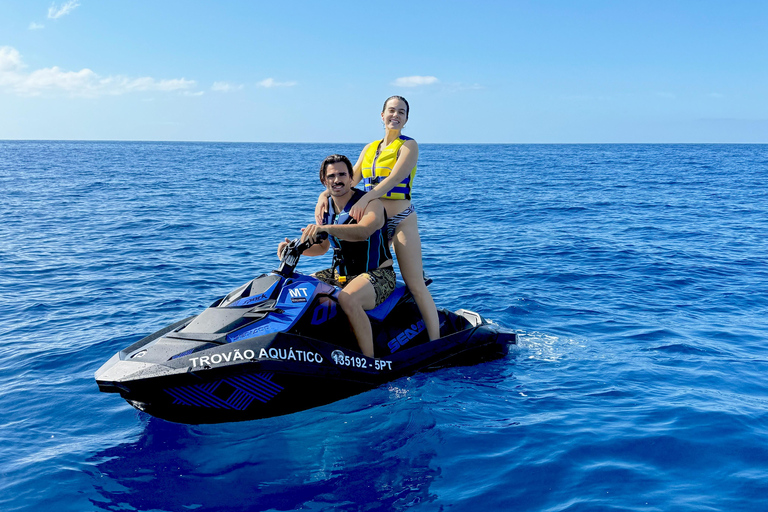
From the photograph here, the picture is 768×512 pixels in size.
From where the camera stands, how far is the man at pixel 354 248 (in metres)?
4.98

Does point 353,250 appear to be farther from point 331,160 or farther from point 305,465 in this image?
point 305,465

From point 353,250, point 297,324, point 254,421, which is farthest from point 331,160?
point 254,421

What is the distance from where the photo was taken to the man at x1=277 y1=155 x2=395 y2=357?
4984 mm

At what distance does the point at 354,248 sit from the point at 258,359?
1.48m

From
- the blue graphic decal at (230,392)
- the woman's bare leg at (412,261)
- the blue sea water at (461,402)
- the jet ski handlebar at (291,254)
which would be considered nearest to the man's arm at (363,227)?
the jet ski handlebar at (291,254)

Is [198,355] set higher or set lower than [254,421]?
higher

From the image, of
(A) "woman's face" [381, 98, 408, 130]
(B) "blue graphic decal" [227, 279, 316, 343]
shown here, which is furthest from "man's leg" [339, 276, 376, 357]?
(A) "woman's face" [381, 98, 408, 130]

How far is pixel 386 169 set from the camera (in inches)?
218

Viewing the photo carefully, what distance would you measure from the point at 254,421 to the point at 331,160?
2235mm

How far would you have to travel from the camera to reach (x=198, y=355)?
4262 millimetres

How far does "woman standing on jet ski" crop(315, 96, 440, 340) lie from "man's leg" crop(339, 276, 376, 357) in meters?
0.61

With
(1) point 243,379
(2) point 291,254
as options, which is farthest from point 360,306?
(1) point 243,379

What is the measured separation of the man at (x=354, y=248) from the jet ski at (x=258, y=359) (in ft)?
0.49

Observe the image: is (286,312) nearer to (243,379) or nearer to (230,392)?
(243,379)
